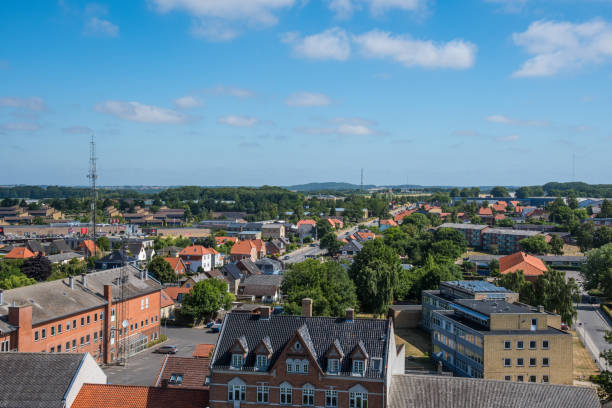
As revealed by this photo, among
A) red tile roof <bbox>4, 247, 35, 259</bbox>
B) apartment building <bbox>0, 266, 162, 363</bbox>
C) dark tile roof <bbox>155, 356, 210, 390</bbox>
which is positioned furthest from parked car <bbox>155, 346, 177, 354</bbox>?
red tile roof <bbox>4, 247, 35, 259</bbox>

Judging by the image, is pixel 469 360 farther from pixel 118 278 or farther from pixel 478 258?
pixel 478 258

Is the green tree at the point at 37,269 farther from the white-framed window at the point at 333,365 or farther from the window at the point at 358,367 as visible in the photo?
the window at the point at 358,367

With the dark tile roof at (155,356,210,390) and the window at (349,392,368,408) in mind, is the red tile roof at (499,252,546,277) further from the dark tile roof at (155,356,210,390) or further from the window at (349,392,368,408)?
the dark tile roof at (155,356,210,390)

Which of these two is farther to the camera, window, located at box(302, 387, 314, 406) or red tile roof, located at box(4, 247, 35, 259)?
red tile roof, located at box(4, 247, 35, 259)

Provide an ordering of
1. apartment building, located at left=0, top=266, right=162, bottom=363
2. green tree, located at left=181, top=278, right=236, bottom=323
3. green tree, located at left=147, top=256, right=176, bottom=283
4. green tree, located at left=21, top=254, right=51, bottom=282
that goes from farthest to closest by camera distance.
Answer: green tree, located at left=21, top=254, right=51, bottom=282
green tree, located at left=147, top=256, right=176, bottom=283
green tree, located at left=181, top=278, right=236, bottom=323
apartment building, located at left=0, top=266, right=162, bottom=363

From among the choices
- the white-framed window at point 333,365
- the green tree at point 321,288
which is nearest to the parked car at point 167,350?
the green tree at point 321,288

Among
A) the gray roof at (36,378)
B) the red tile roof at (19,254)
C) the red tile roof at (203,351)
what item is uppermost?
the gray roof at (36,378)
